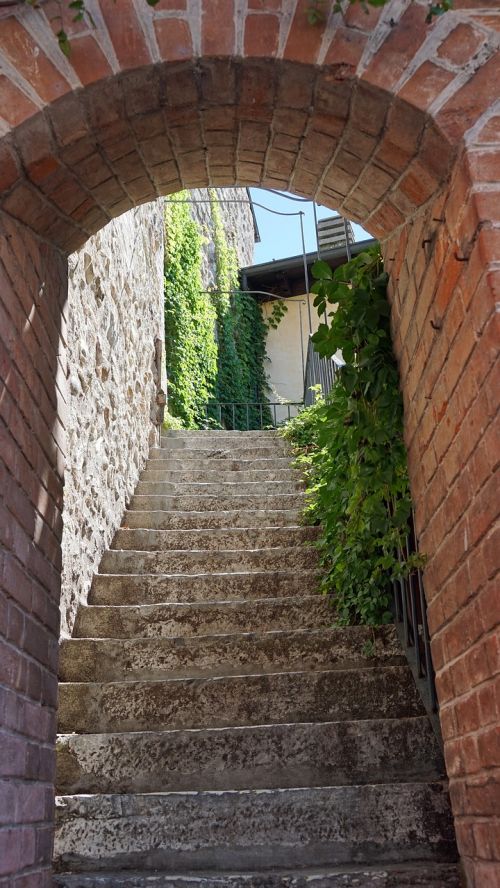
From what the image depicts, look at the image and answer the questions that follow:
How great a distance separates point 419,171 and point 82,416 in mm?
2423

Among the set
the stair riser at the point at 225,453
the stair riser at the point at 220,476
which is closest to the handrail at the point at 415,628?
the stair riser at the point at 220,476

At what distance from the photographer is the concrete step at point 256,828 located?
2.29m

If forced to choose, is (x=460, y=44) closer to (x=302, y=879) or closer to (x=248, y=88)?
(x=248, y=88)

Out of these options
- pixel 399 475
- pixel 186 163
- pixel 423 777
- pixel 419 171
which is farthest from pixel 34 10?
pixel 423 777

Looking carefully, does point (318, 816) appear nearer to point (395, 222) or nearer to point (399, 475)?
point (399, 475)

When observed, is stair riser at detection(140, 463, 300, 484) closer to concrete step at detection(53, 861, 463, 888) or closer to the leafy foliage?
the leafy foliage

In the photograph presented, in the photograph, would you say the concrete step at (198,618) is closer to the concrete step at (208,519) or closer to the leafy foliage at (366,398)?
the leafy foliage at (366,398)

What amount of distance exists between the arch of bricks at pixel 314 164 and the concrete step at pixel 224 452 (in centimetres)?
417

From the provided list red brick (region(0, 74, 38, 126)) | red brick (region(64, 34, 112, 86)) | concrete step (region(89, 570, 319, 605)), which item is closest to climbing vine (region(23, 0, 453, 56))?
red brick (region(64, 34, 112, 86))

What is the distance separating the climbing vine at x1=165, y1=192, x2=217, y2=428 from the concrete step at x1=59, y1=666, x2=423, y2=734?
513 cm

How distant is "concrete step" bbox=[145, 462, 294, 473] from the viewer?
5.93 m

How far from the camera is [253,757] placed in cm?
266

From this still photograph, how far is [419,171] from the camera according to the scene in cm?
186

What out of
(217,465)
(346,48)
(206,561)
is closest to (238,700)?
(206,561)
